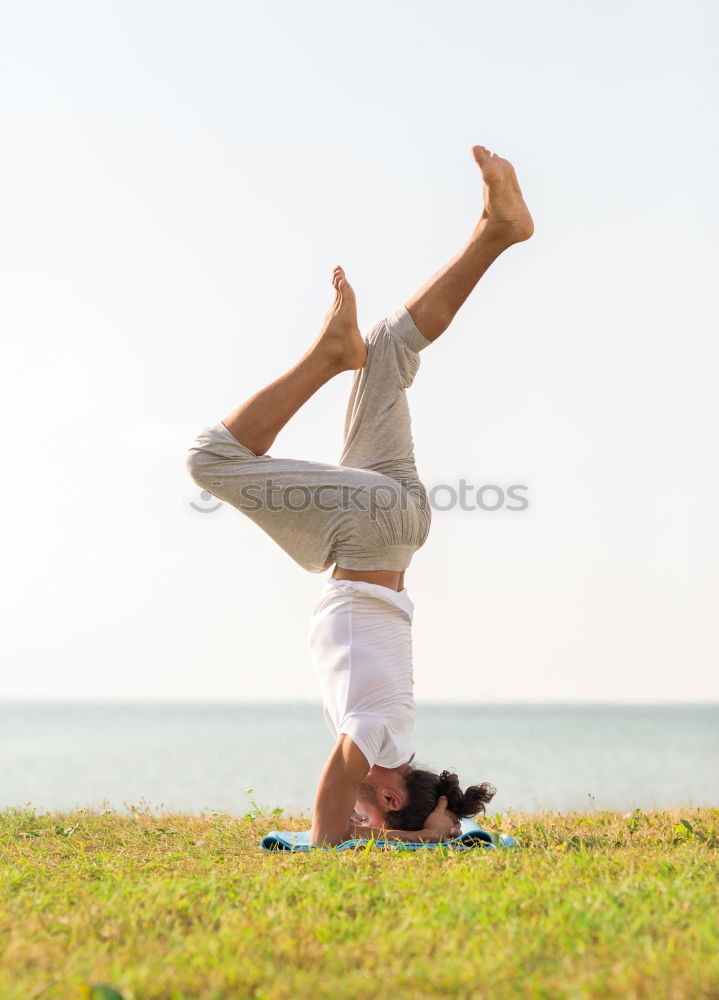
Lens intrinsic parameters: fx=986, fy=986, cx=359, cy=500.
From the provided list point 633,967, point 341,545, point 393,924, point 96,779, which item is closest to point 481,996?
point 633,967

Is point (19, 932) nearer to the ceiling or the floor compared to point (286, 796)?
nearer to the ceiling

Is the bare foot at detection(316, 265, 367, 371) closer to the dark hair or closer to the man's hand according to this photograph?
the dark hair

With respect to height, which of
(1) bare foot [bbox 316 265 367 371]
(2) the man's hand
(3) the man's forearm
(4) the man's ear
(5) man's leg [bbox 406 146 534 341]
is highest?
(5) man's leg [bbox 406 146 534 341]

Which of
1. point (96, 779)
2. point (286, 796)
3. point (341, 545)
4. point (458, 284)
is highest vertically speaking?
point (458, 284)

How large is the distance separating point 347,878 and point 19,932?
1.12m

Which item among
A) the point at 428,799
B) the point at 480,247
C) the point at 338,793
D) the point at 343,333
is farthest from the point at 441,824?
the point at 480,247

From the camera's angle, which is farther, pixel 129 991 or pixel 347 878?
pixel 347 878

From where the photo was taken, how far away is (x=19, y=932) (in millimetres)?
2709

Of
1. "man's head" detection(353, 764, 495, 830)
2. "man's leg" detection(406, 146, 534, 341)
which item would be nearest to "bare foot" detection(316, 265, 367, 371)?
"man's leg" detection(406, 146, 534, 341)

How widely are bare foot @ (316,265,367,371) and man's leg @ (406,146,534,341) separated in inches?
12.6

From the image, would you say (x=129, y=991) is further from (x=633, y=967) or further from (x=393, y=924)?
(x=633, y=967)

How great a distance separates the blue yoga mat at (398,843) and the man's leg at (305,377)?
1781 millimetres

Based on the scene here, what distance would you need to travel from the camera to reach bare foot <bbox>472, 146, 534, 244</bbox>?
481 cm

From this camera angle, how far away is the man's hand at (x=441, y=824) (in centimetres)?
459
